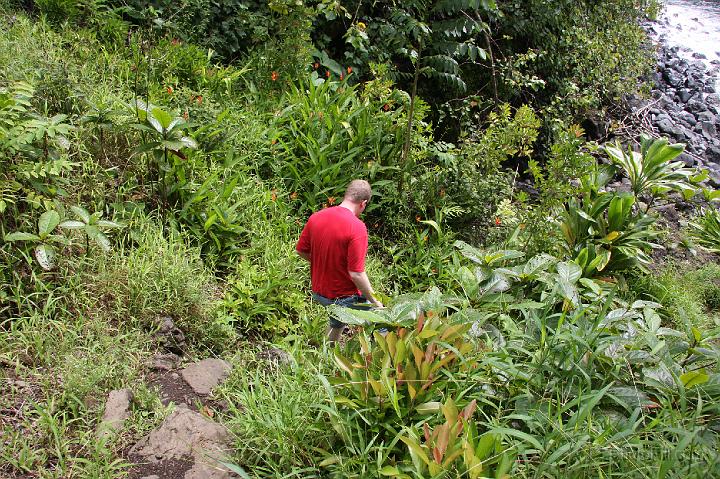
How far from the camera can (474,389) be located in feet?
9.96

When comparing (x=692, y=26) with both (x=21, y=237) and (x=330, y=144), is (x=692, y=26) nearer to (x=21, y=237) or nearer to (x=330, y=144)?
(x=330, y=144)

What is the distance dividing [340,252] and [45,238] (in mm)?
1892

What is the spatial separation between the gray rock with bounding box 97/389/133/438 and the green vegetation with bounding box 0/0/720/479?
49 mm

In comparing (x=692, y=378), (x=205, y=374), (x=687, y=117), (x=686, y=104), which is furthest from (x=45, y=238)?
(x=686, y=104)

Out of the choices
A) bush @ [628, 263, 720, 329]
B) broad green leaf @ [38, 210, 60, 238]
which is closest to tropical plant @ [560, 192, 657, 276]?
bush @ [628, 263, 720, 329]

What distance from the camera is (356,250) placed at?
13.0 ft

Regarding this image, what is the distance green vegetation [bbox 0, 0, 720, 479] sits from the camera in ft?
9.39

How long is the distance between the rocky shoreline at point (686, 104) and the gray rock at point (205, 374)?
8386 mm

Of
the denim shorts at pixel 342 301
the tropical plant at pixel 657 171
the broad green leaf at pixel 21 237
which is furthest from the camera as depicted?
the tropical plant at pixel 657 171

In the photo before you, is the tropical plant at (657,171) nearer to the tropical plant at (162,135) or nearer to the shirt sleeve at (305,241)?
the shirt sleeve at (305,241)

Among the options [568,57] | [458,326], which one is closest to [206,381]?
[458,326]

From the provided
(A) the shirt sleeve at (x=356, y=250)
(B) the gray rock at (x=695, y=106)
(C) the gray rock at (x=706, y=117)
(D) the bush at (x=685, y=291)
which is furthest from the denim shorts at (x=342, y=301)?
(B) the gray rock at (x=695, y=106)

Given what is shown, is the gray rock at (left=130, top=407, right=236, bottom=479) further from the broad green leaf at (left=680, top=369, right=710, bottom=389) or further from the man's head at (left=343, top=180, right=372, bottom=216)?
the broad green leaf at (left=680, top=369, right=710, bottom=389)

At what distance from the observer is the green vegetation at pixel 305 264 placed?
286 centimetres
